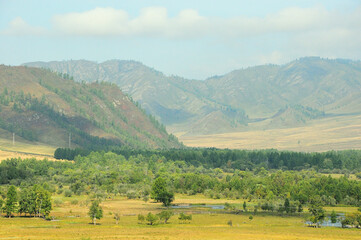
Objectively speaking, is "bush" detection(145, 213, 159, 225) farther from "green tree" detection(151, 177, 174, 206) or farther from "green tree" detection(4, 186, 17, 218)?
"green tree" detection(151, 177, 174, 206)

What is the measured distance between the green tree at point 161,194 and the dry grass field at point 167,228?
1624 centimetres

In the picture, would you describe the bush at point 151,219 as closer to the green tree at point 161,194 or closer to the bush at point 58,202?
the green tree at point 161,194

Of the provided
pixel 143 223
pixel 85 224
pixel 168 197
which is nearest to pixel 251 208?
pixel 168 197

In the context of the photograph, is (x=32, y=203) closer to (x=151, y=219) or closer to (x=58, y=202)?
(x=58, y=202)

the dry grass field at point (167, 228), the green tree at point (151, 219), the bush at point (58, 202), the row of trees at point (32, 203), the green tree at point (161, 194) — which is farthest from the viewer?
the green tree at point (161, 194)

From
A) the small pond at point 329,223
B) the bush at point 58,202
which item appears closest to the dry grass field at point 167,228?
the small pond at point 329,223

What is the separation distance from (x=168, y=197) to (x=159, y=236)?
6257 centimetres

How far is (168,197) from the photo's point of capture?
174 metres

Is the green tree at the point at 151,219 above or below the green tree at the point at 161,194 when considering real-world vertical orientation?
→ below

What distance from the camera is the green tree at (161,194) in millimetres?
174000

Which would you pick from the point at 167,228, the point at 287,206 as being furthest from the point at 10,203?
the point at 287,206

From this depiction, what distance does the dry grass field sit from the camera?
366ft

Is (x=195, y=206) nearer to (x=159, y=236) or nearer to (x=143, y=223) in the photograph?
(x=143, y=223)

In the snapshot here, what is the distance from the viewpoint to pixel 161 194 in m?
176
